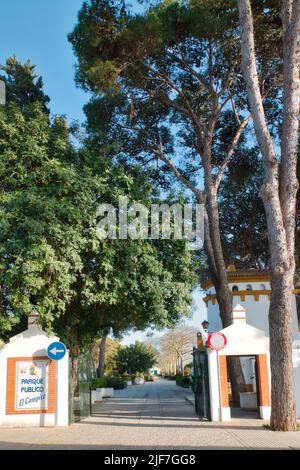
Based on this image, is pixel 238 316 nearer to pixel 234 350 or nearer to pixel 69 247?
pixel 234 350

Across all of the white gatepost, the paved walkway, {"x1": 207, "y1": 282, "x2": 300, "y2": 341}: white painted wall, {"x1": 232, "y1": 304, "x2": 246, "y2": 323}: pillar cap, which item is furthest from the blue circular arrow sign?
{"x1": 207, "y1": 282, "x2": 300, "y2": 341}: white painted wall

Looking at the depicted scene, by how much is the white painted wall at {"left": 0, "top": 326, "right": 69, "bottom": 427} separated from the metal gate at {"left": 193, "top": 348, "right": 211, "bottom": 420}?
447 cm

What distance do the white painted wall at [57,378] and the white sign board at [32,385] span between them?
0.85 ft

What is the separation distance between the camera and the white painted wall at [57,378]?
14.4 meters

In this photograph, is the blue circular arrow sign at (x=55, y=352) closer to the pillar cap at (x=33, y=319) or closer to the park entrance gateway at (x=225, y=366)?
the pillar cap at (x=33, y=319)

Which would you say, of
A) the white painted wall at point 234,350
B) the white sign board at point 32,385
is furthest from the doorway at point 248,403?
the white sign board at point 32,385

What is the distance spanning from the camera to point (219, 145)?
22047 millimetres

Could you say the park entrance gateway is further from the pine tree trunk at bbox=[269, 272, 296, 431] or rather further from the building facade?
the building facade

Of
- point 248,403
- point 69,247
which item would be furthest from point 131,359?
point 69,247

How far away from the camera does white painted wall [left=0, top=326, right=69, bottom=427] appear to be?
14.4 meters

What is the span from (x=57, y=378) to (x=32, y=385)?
775mm

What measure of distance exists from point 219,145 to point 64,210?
10.1 metres

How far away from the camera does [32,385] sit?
1467 centimetres
